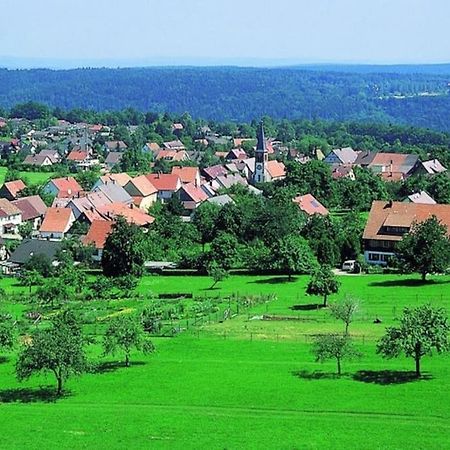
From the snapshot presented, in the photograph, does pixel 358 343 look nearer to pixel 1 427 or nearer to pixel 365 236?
pixel 1 427

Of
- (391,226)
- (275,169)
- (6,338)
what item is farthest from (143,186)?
(6,338)

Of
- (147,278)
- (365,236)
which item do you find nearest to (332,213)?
(365,236)

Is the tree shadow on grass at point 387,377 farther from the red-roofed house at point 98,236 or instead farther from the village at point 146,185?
the red-roofed house at point 98,236

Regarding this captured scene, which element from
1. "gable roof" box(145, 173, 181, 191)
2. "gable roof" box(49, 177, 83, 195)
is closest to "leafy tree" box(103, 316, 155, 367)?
"gable roof" box(49, 177, 83, 195)

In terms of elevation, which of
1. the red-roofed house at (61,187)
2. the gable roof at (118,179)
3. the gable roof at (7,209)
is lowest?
the gable roof at (7,209)

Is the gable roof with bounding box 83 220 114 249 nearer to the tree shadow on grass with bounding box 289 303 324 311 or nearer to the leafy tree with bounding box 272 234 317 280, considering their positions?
the leafy tree with bounding box 272 234 317 280

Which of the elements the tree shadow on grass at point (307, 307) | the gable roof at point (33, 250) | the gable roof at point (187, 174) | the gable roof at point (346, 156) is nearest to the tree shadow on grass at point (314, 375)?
the tree shadow on grass at point (307, 307)
